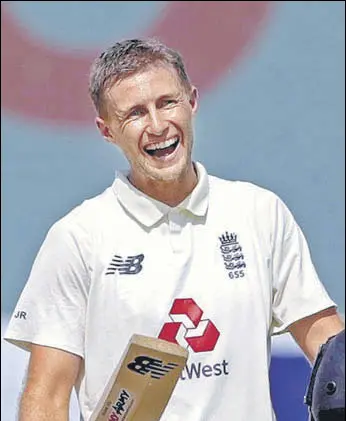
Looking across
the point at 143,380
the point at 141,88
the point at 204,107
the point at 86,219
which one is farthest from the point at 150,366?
the point at 204,107

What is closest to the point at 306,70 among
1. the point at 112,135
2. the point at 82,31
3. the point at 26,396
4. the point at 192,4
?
the point at 192,4

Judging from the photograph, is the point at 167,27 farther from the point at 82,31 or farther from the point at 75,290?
the point at 75,290

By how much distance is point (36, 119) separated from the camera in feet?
9.33

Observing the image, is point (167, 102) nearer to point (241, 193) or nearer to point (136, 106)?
point (136, 106)

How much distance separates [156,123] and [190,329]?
0.33 metres

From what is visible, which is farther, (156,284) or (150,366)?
(156,284)

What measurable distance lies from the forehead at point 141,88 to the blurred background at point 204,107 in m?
0.98

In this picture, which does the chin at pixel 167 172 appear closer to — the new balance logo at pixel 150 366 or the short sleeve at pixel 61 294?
the short sleeve at pixel 61 294

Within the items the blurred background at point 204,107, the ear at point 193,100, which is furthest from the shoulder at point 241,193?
the blurred background at point 204,107

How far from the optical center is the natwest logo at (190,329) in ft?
5.97

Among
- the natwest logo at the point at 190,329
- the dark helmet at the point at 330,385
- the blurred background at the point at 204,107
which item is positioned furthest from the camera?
the blurred background at the point at 204,107

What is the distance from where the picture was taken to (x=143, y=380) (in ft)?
5.27

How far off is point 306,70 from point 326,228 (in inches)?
15.4

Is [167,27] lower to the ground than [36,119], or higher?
higher
